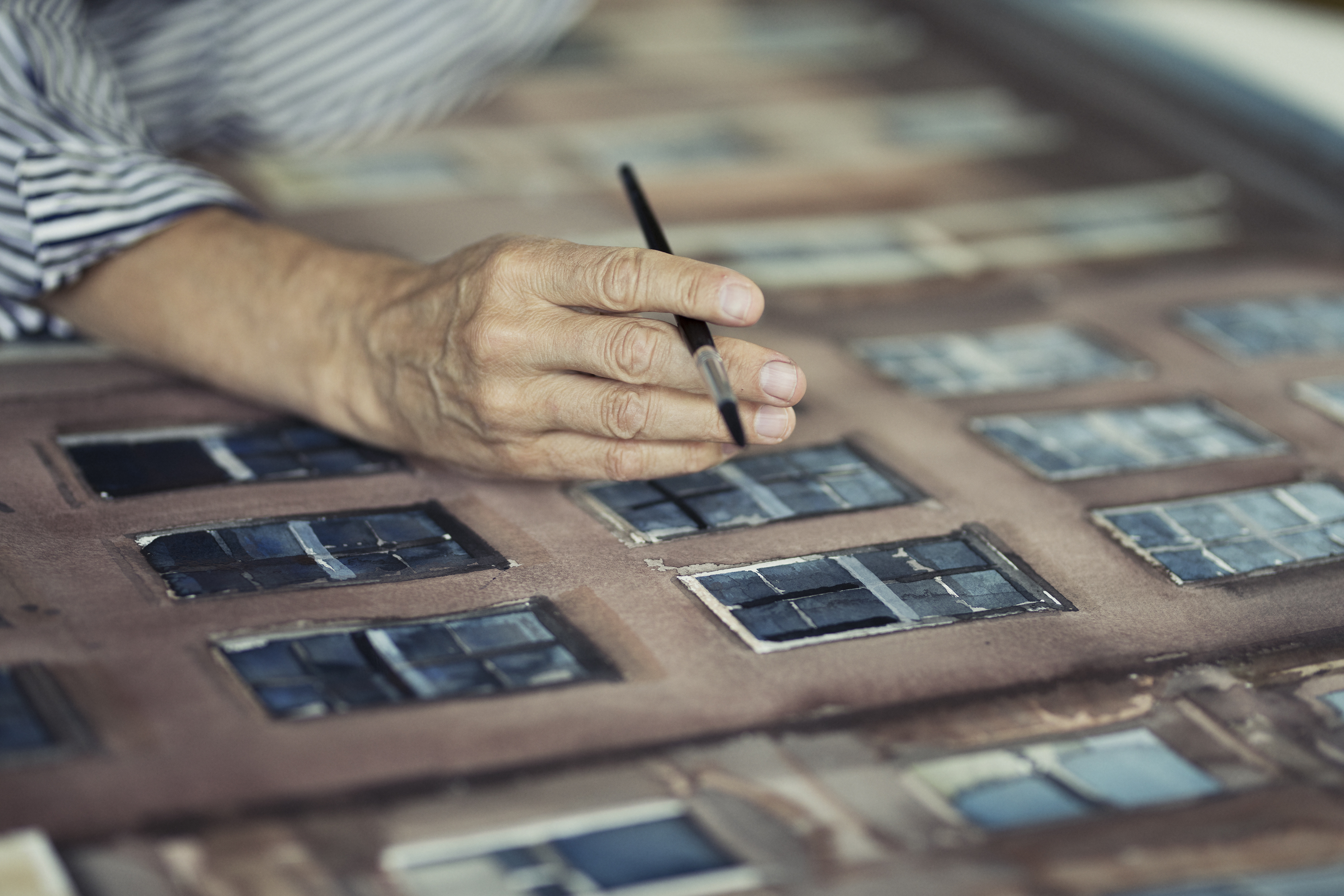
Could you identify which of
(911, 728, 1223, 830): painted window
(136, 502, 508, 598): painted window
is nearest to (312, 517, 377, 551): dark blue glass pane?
(136, 502, 508, 598): painted window

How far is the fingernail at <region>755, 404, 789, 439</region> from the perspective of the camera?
921 millimetres

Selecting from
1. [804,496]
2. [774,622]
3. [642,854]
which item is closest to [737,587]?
[774,622]

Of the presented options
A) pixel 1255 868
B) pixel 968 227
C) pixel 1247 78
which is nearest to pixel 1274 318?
pixel 968 227

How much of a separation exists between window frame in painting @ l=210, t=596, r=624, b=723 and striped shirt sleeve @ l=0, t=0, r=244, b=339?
437 mm

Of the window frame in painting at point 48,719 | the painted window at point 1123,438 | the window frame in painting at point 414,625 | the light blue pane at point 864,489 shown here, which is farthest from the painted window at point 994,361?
the window frame in painting at point 48,719

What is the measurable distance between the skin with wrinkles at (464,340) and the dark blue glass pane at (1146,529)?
0.30 meters

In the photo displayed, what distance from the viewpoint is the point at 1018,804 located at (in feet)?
2.43

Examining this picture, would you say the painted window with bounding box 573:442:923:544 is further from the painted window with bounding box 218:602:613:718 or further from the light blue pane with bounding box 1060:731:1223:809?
the light blue pane with bounding box 1060:731:1223:809

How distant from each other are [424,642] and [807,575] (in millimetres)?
274

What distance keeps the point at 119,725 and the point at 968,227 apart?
121 cm

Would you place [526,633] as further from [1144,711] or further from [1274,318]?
[1274,318]

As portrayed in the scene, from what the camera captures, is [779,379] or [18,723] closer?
[18,723]

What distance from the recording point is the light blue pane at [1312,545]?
102cm

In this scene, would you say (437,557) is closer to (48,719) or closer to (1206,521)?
(48,719)
